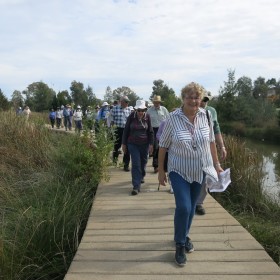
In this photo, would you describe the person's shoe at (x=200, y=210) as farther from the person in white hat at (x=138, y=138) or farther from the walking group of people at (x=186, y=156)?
the person in white hat at (x=138, y=138)

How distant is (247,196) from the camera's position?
288 inches

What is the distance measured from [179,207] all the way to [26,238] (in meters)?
1.81

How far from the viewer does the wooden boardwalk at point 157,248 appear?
11.0 ft

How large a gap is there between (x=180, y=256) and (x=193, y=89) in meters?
1.63

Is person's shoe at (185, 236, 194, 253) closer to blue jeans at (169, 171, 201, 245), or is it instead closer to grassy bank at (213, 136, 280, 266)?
blue jeans at (169, 171, 201, 245)

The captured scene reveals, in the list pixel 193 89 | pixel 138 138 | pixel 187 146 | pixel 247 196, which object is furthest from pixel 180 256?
pixel 247 196

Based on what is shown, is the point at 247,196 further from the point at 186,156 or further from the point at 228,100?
the point at 228,100

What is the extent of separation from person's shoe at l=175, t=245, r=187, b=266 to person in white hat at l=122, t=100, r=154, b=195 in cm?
277

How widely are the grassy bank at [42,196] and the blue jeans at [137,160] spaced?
0.85 meters

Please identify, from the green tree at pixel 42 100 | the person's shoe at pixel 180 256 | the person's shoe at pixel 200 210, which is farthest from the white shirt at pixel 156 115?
the green tree at pixel 42 100

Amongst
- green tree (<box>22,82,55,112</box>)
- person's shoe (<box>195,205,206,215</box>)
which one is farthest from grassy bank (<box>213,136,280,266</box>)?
green tree (<box>22,82,55,112</box>)

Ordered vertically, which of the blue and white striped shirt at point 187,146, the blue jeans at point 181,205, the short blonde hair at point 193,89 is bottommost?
the blue jeans at point 181,205

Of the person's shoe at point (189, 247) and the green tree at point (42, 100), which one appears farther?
the green tree at point (42, 100)

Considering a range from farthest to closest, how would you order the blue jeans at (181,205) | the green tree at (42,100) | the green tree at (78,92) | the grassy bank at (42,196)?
the green tree at (78,92) → the green tree at (42,100) → the grassy bank at (42,196) → the blue jeans at (181,205)
